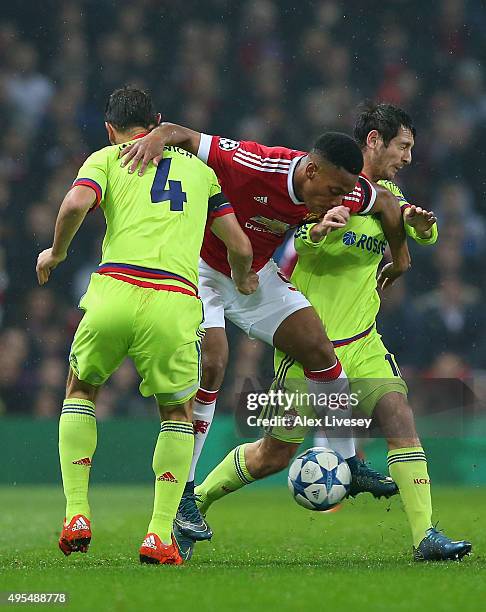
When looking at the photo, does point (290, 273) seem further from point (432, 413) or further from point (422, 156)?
point (422, 156)

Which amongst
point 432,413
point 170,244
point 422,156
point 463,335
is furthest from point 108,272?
point 422,156

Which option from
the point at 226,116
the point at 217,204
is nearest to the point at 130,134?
the point at 217,204

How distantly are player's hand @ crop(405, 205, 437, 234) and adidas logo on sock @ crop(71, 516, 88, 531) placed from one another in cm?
213

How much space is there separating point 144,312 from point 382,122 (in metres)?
1.92

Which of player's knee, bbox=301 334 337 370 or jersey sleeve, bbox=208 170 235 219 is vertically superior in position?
jersey sleeve, bbox=208 170 235 219

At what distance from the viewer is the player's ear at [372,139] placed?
6.15 m

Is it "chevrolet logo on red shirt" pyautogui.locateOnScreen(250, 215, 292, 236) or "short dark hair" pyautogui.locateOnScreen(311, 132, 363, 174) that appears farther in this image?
"chevrolet logo on red shirt" pyautogui.locateOnScreen(250, 215, 292, 236)

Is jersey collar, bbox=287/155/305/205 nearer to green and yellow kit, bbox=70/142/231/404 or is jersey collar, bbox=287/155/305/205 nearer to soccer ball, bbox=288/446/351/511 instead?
green and yellow kit, bbox=70/142/231/404

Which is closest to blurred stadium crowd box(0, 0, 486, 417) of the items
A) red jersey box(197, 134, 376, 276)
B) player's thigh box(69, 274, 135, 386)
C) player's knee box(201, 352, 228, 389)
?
player's knee box(201, 352, 228, 389)

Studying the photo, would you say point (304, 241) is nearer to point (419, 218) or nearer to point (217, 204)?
point (419, 218)

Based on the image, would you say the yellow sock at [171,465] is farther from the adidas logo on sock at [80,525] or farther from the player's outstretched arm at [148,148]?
the player's outstretched arm at [148,148]

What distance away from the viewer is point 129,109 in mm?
5281

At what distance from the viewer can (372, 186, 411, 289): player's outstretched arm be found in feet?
19.3

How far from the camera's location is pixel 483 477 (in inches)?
420
